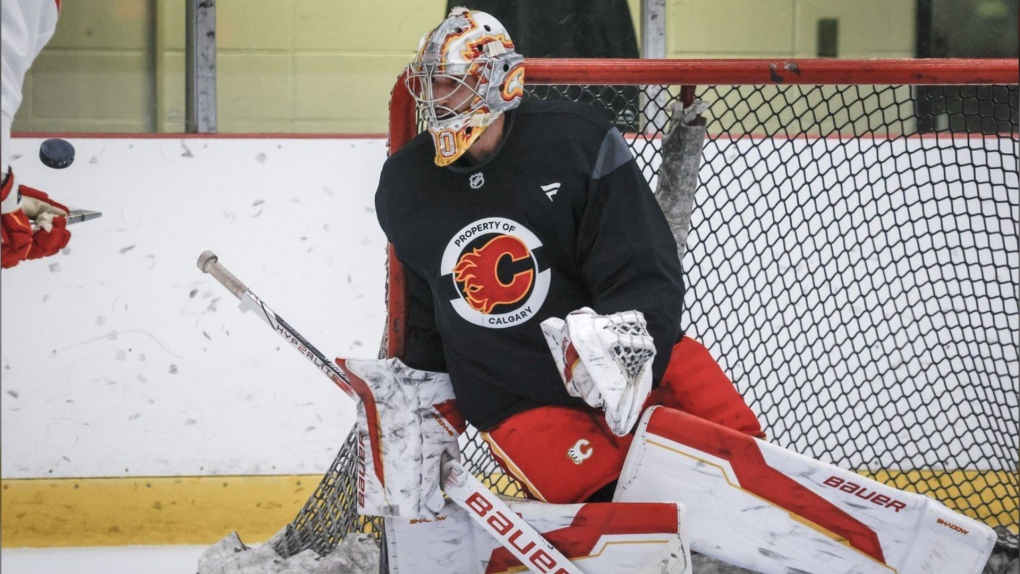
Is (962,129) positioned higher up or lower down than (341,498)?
higher up

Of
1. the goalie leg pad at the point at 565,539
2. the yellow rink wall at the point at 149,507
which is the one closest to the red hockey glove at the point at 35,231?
the goalie leg pad at the point at 565,539

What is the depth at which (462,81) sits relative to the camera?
5.07ft

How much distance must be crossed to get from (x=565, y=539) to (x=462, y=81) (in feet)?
2.49

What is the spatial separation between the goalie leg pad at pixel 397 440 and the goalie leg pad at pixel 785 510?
1.15 ft

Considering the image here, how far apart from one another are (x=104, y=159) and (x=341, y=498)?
1.26 meters

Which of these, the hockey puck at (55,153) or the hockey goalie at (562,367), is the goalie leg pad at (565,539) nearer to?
the hockey goalie at (562,367)

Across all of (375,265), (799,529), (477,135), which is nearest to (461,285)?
(477,135)

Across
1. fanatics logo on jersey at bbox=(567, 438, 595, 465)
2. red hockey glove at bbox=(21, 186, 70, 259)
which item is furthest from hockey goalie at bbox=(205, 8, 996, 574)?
red hockey glove at bbox=(21, 186, 70, 259)

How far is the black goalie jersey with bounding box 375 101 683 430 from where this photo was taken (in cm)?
152

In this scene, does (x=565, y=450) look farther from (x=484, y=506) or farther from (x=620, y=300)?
(x=620, y=300)

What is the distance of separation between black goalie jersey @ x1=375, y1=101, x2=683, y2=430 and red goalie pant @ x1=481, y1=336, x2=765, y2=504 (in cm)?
4

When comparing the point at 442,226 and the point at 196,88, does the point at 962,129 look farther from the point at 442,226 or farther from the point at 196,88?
the point at 196,88

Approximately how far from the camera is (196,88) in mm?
2787

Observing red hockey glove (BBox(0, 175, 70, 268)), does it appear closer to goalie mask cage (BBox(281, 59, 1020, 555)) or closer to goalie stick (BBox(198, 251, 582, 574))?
goalie stick (BBox(198, 251, 582, 574))
